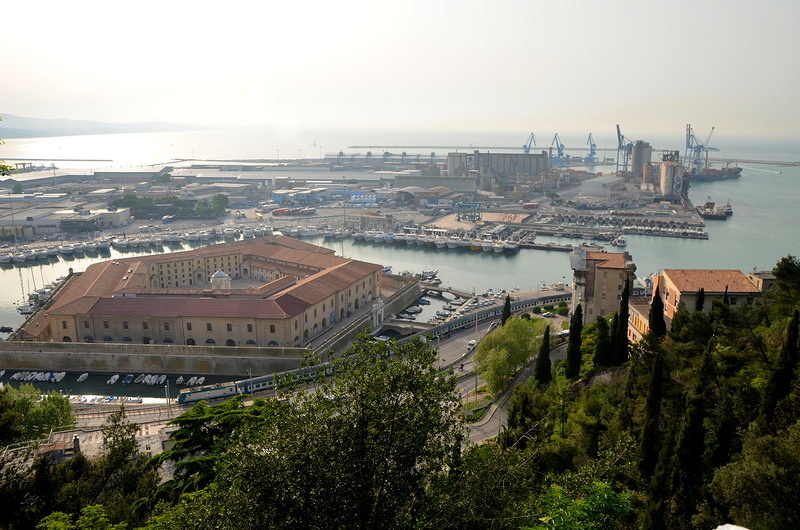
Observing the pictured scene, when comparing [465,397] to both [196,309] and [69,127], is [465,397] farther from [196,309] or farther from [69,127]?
[69,127]

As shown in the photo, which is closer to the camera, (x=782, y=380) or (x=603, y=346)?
(x=782, y=380)

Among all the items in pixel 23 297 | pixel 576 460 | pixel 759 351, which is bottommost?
pixel 23 297

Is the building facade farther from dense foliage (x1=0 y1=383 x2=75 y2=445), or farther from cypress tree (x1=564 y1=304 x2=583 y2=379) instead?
dense foliage (x1=0 y1=383 x2=75 y2=445)

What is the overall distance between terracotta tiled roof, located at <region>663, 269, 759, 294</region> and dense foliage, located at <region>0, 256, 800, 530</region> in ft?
8.14

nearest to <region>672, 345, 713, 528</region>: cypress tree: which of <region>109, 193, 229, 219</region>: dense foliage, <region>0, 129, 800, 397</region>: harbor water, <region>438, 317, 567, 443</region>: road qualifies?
<region>438, 317, 567, 443</region>: road

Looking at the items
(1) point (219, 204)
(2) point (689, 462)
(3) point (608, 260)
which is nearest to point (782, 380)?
(2) point (689, 462)

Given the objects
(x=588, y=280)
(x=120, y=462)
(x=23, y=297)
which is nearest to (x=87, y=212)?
(x=23, y=297)

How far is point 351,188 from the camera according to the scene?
36.8m

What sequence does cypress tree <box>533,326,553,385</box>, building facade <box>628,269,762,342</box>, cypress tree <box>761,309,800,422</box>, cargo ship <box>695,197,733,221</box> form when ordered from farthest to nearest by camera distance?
1. cargo ship <box>695,197,733,221</box>
2. building facade <box>628,269,762,342</box>
3. cypress tree <box>533,326,553,385</box>
4. cypress tree <box>761,309,800,422</box>

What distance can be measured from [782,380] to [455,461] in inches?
96.3

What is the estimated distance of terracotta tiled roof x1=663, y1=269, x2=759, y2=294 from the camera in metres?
8.38

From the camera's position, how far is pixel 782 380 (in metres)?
4.09

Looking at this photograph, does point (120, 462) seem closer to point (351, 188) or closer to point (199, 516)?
point (199, 516)

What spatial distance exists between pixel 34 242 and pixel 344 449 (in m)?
24.5
